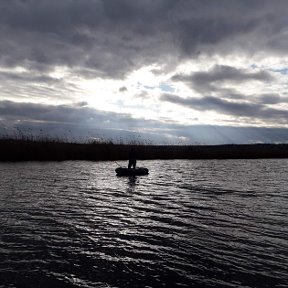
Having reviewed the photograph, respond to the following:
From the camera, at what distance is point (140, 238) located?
11.2 meters

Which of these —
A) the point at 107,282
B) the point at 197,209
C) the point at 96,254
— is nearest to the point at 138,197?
the point at 197,209

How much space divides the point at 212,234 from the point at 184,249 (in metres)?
1.94

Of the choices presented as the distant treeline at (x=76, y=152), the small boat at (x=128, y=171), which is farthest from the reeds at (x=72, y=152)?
Answer: the small boat at (x=128, y=171)

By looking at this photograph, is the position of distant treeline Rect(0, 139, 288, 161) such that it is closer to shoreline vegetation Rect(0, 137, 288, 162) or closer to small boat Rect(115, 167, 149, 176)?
shoreline vegetation Rect(0, 137, 288, 162)

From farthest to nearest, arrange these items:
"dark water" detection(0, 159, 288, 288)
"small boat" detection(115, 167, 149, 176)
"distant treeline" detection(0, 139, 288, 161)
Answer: "distant treeline" detection(0, 139, 288, 161), "small boat" detection(115, 167, 149, 176), "dark water" detection(0, 159, 288, 288)

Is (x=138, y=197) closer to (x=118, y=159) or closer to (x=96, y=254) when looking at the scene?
(x=96, y=254)

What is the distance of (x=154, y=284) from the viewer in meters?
7.71

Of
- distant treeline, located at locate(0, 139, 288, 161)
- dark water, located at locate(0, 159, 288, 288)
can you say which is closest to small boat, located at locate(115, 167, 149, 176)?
dark water, located at locate(0, 159, 288, 288)

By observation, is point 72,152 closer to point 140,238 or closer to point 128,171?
point 128,171

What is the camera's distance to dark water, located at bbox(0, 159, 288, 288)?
26.6ft

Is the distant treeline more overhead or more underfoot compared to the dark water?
more overhead

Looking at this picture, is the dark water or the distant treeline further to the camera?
the distant treeline

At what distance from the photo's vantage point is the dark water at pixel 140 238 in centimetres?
811

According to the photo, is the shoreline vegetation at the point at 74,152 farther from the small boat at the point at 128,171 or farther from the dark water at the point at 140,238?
the dark water at the point at 140,238
